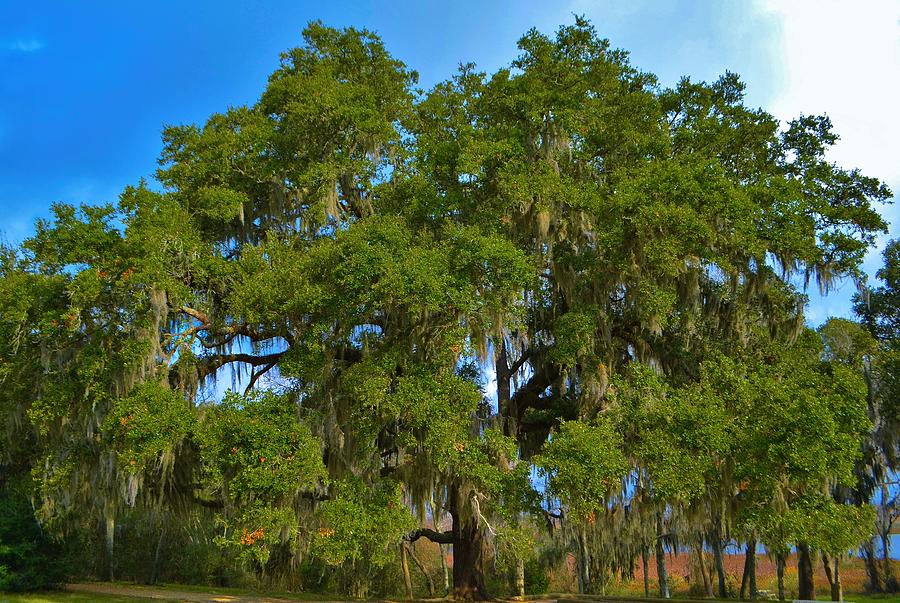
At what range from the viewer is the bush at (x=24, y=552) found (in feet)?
46.5

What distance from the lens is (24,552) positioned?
14414 mm

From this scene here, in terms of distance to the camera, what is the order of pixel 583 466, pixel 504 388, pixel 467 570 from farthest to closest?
1. pixel 504 388
2. pixel 467 570
3. pixel 583 466

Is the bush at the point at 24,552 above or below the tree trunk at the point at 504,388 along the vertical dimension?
below

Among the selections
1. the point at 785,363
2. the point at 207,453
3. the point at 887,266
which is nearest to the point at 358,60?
the point at 207,453

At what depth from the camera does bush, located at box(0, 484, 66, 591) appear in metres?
14.2

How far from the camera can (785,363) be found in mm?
12398

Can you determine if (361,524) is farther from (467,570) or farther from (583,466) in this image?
(467,570)

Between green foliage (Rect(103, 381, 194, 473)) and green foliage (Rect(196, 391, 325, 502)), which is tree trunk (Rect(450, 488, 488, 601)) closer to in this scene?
green foliage (Rect(196, 391, 325, 502))

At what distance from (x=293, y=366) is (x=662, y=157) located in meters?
8.20

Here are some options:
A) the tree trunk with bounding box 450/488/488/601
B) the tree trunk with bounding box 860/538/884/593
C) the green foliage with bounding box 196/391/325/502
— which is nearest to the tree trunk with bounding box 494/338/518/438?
the tree trunk with bounding box 450/488/488/601

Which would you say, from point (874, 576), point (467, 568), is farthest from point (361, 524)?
point (874, 576)

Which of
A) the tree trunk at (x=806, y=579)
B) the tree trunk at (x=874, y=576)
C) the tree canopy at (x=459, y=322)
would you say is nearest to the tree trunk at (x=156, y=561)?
the tree canopy at (x=459, y=322)

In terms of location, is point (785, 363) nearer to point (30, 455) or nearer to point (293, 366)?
point (293, 366)

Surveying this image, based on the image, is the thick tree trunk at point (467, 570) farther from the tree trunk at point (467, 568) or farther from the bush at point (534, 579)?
the bush at point (534, 579)
